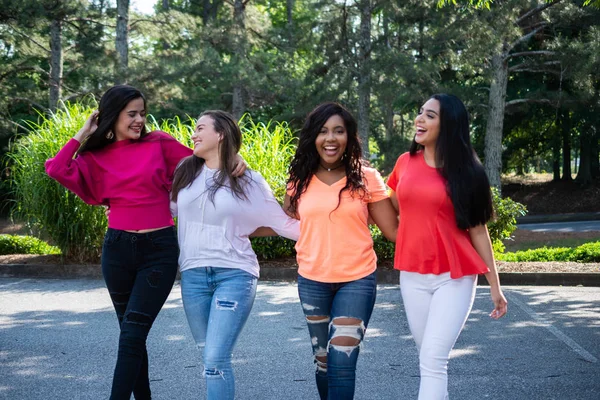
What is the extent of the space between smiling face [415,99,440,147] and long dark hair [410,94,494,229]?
0.02m

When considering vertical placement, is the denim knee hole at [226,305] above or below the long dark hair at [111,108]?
below

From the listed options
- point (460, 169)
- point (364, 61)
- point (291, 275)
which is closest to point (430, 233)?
point (460, 169)

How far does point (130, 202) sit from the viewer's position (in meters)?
3.96

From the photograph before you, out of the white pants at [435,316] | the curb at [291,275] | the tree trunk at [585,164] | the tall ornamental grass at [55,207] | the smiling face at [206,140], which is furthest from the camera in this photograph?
the tree trunk at [585,164]

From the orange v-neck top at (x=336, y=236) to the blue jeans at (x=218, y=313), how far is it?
359 millimetres

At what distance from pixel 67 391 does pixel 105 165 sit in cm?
183

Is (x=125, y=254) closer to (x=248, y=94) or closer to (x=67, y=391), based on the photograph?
(x=67, y=391)

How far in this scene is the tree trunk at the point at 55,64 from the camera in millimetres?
22547

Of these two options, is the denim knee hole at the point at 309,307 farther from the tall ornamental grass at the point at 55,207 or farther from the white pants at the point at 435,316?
the tall ornamental grass at the point at 55,207

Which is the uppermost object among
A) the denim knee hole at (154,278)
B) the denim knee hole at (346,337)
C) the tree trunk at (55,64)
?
the tree trunk at (55,64)

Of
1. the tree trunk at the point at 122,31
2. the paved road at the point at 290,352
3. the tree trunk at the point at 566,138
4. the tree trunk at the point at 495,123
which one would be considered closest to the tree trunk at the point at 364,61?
the tree trunk at the point at 495,123

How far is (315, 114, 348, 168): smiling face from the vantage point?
3.84 metres

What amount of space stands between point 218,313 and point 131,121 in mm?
1206

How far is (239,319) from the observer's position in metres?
3.65
